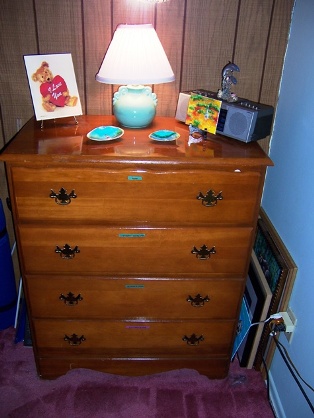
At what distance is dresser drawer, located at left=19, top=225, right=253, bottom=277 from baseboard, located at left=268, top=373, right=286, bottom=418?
2.00ft

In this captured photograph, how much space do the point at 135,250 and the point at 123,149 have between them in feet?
1.25

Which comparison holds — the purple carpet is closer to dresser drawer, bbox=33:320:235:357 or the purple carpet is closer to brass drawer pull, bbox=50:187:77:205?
dresser drawer, bbox=33:320:235:357

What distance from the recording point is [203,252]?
4.78 feet

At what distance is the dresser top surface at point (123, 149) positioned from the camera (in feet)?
4.14

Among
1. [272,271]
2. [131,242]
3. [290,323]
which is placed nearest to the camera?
[131,242]

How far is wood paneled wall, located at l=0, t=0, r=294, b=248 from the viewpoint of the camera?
1.56 metres

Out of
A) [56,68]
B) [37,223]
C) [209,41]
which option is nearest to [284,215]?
[209,41]

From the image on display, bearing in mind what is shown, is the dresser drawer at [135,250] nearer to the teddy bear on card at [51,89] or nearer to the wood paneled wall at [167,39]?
the teddy bear on card at [51,89]

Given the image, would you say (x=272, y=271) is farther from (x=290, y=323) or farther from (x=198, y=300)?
(x=198, y=300)

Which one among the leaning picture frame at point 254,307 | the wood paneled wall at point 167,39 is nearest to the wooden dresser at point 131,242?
the leaning picture frame at point 254,307

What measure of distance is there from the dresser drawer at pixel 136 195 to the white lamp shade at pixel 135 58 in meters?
0.35

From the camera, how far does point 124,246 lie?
1.43 meters

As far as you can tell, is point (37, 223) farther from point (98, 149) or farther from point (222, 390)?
point (222, 390)

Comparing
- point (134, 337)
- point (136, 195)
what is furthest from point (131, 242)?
point (134, 337)
